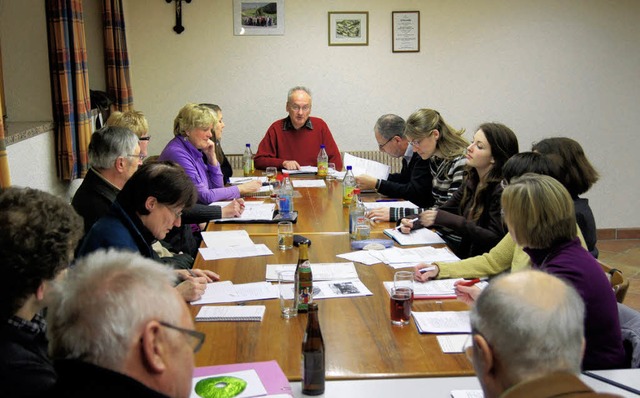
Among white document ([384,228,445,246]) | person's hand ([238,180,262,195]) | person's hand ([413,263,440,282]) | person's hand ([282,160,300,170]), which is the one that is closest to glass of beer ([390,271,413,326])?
person's hand ([413,263,440,282])

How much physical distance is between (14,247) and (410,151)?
3.62 metres

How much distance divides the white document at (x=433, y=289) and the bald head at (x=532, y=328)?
116 centimetres

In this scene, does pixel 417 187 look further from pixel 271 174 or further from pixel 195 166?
pixel 195 166

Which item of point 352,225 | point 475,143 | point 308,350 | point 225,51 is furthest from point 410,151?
point 308,350

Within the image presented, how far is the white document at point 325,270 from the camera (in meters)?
2.78

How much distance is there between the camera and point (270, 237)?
11.5 ft

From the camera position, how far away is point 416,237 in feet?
11.4

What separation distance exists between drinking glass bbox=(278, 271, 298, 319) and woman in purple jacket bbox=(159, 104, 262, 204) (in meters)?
1.83

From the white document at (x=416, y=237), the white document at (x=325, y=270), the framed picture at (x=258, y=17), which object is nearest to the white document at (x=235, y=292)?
the white document at (x=325, y=270)

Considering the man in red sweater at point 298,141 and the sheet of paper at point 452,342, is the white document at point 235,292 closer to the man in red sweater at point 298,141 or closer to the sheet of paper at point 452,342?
the sheet of paper at point 452,342

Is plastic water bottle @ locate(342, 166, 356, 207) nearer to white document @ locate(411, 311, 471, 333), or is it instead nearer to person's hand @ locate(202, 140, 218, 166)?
person's hand @ locate(202, 140, 218, 166)

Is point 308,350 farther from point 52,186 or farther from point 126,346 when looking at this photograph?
point 52,186

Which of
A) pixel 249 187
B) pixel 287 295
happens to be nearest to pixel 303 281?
pixel 287 295

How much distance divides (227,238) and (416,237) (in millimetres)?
947
